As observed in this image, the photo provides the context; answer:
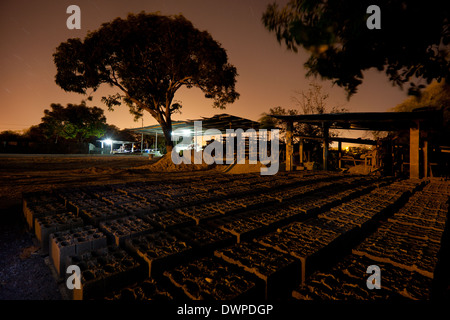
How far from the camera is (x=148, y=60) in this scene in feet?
43.4

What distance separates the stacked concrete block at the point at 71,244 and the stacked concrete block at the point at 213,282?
974mm

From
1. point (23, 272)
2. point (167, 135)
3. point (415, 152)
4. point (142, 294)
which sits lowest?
point (23, 272)

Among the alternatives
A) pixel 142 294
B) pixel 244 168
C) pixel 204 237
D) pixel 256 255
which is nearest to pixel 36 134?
pixel 244 168

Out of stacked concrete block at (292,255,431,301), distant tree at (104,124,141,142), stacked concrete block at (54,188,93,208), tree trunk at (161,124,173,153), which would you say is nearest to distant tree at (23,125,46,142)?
distant tree at (104,124,141,142)

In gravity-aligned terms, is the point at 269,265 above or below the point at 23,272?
above

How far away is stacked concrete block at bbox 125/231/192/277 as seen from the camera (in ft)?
5.86

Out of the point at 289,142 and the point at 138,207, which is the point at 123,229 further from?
the point at 289,142

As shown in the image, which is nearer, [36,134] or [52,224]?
[52,224]

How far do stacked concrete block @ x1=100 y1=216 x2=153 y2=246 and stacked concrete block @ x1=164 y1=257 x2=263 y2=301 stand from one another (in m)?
0.83

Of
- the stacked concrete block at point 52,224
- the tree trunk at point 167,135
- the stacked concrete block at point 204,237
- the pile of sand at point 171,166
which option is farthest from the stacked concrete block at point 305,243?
the tree trunk at point 167,135

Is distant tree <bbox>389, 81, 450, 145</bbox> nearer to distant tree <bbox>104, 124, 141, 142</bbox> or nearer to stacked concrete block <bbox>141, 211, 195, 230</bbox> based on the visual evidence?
stacked concrete block <bbox>141, 211, 195, 230</bbox>

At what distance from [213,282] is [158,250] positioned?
66 cm
